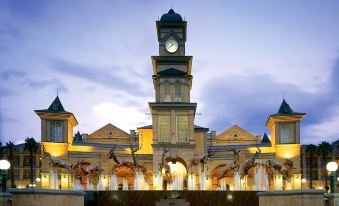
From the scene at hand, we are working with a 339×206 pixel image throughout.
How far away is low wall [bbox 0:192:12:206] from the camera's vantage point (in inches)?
845

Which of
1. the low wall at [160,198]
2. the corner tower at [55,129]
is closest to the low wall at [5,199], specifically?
the low wall at [160,198]

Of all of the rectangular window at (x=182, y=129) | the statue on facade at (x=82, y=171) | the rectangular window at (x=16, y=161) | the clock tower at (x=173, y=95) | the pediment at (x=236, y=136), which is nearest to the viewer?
the statue on facade at (x=82, y=171)

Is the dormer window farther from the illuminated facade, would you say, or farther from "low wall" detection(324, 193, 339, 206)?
"low wall" detection(324, 193, 339, 206)

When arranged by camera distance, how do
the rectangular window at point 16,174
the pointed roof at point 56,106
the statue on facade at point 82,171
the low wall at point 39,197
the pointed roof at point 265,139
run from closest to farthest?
the low wall at point 39,197
the statue on facade at point 82,171
the pointed roof at point 56,106
the rectangular window at point 16,174
the pointed roof at point 265,139

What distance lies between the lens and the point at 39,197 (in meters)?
22.6

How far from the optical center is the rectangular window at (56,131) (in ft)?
184

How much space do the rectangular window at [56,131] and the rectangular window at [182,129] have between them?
13.8 m

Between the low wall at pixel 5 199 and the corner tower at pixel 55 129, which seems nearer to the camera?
the low wall at pixel 5 199

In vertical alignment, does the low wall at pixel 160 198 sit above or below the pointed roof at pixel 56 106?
below

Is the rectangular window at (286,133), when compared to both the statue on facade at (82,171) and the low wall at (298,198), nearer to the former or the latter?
the statue on facade at (82,171)


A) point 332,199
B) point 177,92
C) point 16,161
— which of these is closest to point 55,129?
point 177,92

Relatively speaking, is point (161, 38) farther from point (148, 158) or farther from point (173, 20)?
point (148, 158)

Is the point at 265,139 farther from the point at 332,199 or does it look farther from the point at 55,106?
the point at 332,199

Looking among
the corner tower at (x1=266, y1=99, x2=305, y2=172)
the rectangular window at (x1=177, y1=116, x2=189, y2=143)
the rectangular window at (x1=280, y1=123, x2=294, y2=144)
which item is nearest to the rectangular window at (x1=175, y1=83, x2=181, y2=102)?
the rectangular window at (x1=177, y1=116, x2=189, y2=143)
